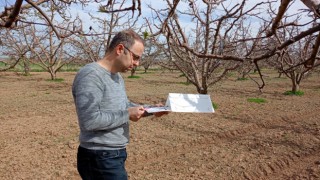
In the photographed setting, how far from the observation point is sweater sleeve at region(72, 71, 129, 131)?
155cm

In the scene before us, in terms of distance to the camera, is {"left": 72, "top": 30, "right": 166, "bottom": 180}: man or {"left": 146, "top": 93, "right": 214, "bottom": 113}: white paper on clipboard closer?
{"left": 72, "top": 30, "right": 166, "bottom": 180}: man

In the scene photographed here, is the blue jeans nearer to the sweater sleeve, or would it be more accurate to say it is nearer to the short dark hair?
the sweater sleeve

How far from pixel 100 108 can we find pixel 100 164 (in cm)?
31

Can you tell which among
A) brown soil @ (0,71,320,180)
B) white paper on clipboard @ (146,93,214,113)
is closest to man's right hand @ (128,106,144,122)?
white paper on clipboard @ (146,93,214,113)

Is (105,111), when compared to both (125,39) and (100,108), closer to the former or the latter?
(100,108)

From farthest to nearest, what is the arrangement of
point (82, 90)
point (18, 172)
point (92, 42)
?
point (92, 42), point (18, 172), point (82, 90)

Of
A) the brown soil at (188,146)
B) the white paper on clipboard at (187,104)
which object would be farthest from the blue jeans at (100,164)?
the brown soil at (188,146)

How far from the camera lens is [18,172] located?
3.91 metres

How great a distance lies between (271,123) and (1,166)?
5275mm

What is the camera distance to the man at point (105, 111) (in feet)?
5.13

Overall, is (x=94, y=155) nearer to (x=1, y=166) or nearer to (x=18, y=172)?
(x=18, y=172)

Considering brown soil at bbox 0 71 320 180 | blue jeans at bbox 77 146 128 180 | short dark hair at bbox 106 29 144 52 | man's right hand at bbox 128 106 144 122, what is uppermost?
short dark hair at bbox 106 29 144 52

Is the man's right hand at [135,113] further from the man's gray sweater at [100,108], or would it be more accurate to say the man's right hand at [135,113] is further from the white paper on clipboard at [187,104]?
the white paper on clipboard at [187,104]

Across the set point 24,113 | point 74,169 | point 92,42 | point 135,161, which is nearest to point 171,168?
point 135,161
